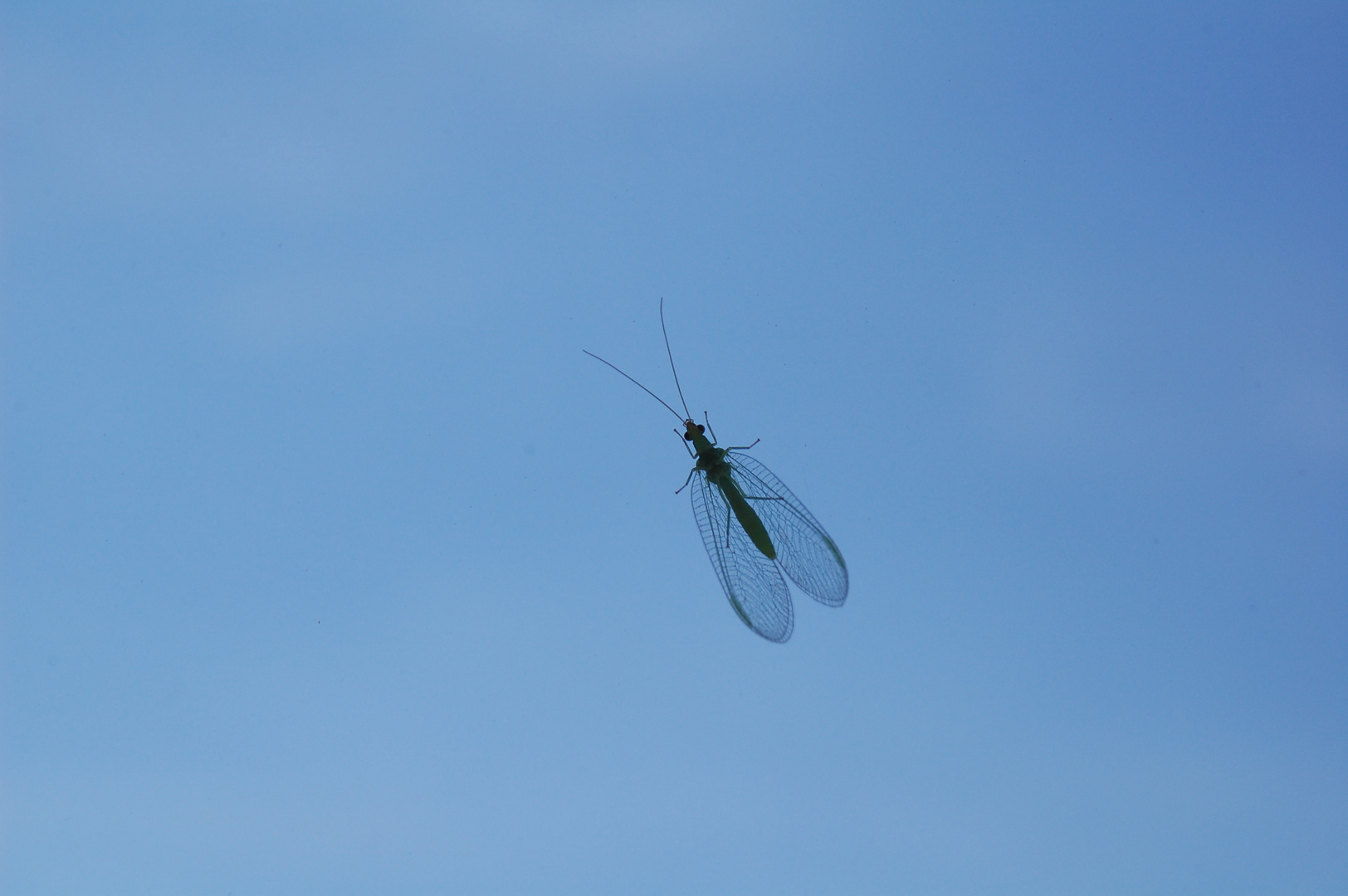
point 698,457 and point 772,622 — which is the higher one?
point 698,457

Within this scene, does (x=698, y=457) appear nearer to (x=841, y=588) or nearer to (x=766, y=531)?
(x=766, y=531)

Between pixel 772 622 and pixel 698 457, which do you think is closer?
pixel 772 622

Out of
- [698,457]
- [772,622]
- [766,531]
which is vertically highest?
[698,457]

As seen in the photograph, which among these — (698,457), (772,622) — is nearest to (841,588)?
(772,622)
